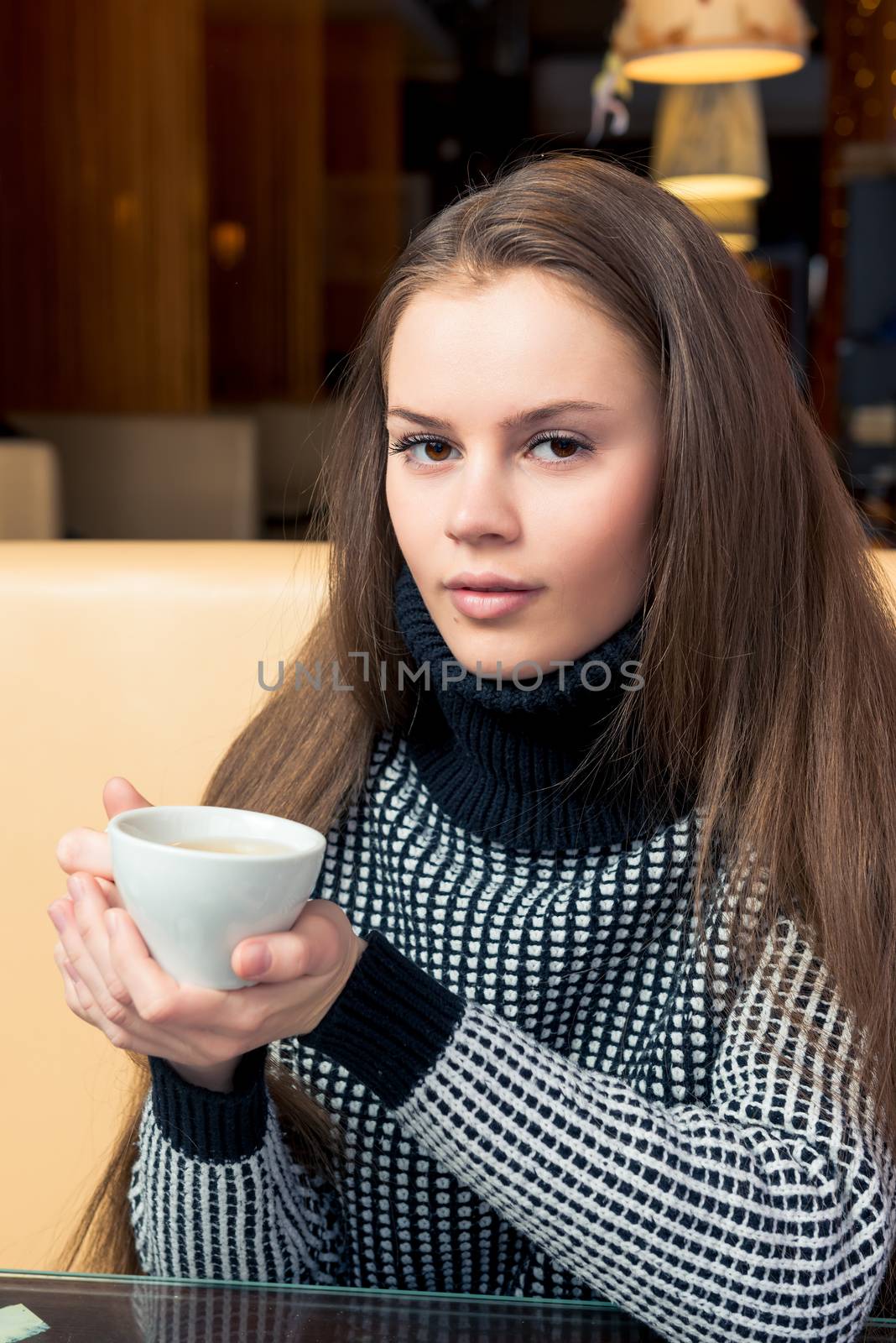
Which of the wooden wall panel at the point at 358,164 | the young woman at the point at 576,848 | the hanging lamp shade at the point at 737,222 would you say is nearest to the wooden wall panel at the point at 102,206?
the wooden wall panel at the point at 358,164

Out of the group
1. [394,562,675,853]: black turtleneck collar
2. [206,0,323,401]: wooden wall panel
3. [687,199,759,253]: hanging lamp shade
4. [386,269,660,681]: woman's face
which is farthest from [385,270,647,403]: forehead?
[206,0,323,401]: wooden wall panel

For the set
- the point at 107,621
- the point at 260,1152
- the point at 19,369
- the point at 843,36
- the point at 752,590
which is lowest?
the point at 19,369

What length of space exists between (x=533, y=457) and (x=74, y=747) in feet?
1.73

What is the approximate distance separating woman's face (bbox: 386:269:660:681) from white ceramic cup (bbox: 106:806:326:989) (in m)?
0.18

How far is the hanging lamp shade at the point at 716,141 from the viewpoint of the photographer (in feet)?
10.6

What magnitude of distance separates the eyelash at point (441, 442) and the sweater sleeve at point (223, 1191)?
0.30m

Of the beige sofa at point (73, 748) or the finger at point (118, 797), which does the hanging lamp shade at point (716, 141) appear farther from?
the finger at point (118, 797)

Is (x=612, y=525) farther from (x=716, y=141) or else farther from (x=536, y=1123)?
(x=716, y=141)

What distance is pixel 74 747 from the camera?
1082 mm

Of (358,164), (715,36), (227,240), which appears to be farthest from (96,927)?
(358,164)

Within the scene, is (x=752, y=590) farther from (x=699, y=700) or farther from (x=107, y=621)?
(x=107, y=621)

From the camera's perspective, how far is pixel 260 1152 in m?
0.72

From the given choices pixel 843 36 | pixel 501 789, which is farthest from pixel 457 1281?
pixel 843 36

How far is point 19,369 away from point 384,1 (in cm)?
280
